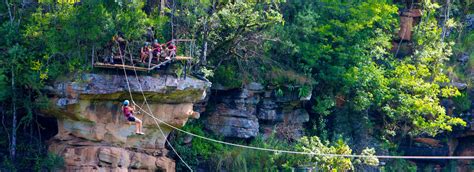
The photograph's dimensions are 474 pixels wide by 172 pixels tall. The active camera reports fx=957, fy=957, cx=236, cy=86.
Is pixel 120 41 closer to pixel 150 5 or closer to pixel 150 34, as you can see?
pixel 150 34

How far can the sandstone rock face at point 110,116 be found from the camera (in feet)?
92.9

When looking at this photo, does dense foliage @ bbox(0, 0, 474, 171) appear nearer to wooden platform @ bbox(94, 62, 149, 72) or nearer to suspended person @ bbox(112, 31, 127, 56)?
suspended person @ bbox(112, 31, 127, 56)

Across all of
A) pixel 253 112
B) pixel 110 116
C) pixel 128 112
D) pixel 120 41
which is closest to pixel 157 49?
pixel 120 41

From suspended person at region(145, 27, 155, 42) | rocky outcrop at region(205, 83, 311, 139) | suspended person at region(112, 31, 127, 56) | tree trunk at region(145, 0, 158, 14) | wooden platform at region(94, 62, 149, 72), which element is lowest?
rocky outcrop at region(205, 83, 311, 139)

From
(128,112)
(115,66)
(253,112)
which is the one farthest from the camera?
(253,112)

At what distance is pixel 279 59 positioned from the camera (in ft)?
114

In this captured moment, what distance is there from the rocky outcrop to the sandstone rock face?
2887 millimetres

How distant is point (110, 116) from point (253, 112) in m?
6.26

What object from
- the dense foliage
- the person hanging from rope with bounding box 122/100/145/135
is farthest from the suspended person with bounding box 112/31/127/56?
the person hanging from rope with bounding box 122/100/145/135

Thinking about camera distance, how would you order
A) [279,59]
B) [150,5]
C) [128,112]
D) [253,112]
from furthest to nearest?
[279,59] < [253,112] < [150,5] < [128,112]

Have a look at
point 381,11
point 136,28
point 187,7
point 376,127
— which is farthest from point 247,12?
point 376,127

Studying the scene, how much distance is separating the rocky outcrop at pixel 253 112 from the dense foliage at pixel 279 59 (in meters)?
0.41

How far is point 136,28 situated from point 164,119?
325 centimetres

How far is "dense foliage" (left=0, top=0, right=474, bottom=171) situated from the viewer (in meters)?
28.3
